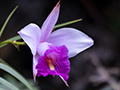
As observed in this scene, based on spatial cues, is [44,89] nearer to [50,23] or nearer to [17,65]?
[17,65]

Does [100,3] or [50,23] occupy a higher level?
[50,23]

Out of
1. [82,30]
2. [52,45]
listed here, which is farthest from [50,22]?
[82,30]

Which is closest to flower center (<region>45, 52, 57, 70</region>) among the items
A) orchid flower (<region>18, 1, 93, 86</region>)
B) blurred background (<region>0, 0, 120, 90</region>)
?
orchid flower (<region>18, 1, 93, 86</region>)

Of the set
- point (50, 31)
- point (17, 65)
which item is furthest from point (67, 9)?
point (50, 31)

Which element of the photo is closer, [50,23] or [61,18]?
[50,23]

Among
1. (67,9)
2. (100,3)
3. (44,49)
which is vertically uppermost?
(44,49)

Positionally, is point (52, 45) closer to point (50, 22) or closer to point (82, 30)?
point (50, 22)

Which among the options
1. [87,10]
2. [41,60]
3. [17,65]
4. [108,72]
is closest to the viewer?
[41,60]
